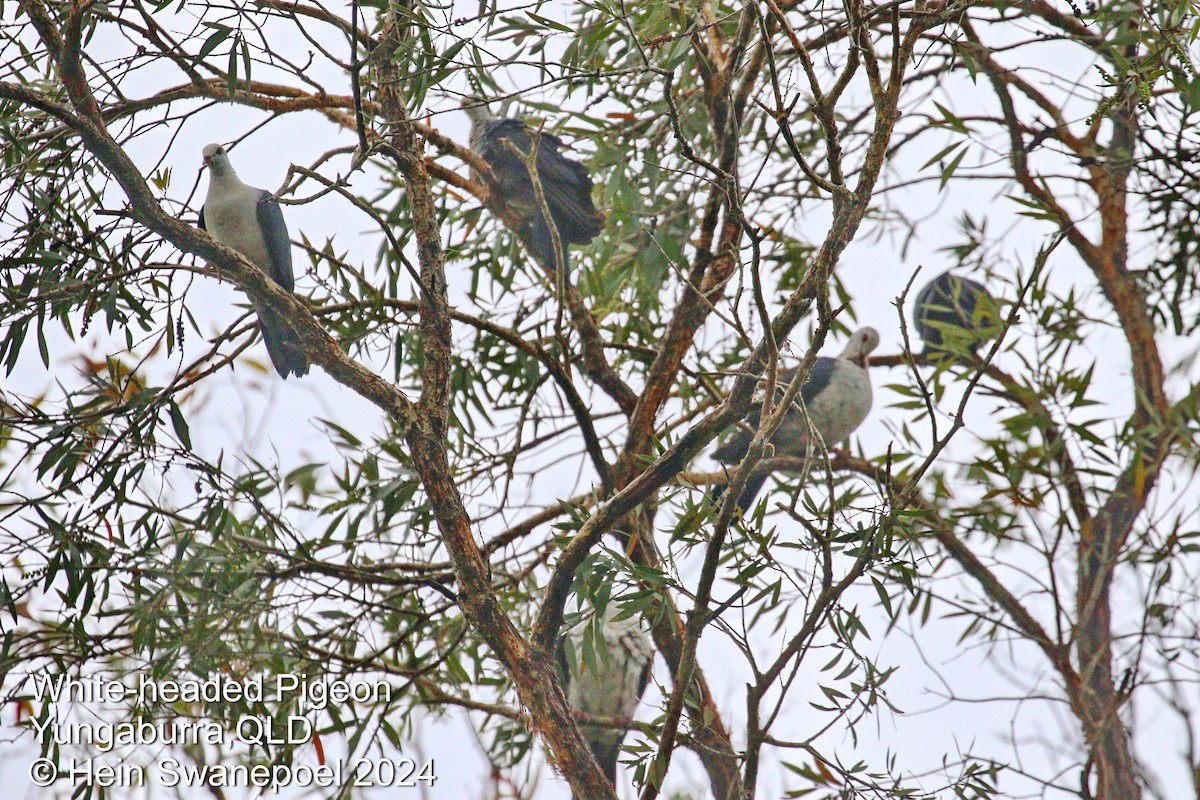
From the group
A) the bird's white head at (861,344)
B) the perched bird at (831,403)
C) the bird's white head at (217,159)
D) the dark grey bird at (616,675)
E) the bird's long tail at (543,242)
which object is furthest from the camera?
the bird's white head at (861,344)

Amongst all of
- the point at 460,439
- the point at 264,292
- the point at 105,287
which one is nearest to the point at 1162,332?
the point at 460,439

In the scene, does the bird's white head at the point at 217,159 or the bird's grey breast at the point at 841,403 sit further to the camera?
the bird's grey breast at the point at 841,403

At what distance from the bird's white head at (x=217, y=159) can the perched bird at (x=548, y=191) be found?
2.90 ft

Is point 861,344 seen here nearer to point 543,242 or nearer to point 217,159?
point 543,242

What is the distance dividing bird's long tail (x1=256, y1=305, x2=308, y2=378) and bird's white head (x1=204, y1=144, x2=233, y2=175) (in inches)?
18.8

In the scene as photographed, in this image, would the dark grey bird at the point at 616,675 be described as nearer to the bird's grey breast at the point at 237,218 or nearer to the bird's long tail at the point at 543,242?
the bird's long tail at the point at 543,242

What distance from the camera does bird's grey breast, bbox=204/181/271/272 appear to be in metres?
3.09

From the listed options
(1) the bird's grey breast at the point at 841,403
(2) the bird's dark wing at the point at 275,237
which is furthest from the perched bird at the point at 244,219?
(1) the bird's grey breast at the point at 841,403

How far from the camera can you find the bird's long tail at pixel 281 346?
9.45 ft

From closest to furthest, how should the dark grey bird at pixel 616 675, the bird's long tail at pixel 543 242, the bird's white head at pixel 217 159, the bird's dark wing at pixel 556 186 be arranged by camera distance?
the bird's white head at pixel 217 159 < the dark grey bird at pixel 616 675 < the bird's long tail at pixel 543 242 < the bird's dark wing at pixel 556 186

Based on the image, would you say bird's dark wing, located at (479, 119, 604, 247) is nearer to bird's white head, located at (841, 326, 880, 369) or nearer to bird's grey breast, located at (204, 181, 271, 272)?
bird's grey breast, located at (204, 181, 271, 272)

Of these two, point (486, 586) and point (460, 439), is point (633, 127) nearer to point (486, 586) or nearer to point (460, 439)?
point (460, 439)

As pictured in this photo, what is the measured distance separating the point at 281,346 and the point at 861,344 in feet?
7.97

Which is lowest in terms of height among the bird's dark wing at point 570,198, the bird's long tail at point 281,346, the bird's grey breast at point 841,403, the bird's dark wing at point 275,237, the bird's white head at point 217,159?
the bird's long tail at point 281,346
